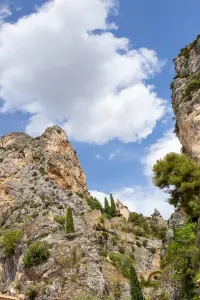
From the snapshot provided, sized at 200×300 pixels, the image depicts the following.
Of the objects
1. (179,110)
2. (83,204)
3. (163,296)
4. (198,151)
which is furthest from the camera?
(83,204)

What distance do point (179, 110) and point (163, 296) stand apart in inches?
999

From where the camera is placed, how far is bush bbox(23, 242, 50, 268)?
116 ft

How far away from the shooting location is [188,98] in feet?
149

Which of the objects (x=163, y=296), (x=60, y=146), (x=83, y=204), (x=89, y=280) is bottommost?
(x=163, y=296)

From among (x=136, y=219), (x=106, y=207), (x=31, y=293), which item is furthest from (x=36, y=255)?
(x=106, y=207)

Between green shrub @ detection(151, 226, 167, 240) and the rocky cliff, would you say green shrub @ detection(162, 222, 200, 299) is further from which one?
green shrub @ detection(151, 226, 167, 240)

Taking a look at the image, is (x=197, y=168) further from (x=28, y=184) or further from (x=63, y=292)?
(x=28, y=184)

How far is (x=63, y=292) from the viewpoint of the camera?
3044 cm

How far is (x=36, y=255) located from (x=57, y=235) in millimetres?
4680

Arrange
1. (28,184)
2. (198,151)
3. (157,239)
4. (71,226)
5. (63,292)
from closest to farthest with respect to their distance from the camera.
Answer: (63,292)
(198,151)
(71,226)
(157,239)
(28,184)

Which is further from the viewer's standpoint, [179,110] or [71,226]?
[71,226]

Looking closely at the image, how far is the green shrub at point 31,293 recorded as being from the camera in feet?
102

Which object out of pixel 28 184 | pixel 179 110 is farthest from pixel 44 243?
pixel 28 184

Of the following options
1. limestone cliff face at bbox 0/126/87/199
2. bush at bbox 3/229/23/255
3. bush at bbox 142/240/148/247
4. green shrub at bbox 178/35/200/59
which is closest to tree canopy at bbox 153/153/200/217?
bush at bbox 3/229/23/255
